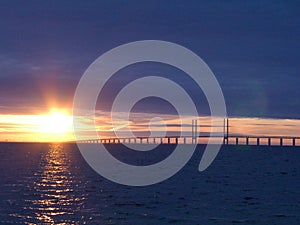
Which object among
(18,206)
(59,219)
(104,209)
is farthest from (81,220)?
(18,206)

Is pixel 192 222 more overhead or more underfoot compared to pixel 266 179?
more underfoot

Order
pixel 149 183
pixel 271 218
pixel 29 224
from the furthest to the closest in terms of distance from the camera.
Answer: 1. pixel 149 183
2. pixel 271 218
3. pixel 29 224

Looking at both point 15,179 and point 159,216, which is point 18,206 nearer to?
point 159,216

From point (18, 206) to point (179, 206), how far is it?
13.7 metres

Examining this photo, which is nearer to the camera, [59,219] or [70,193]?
[59,219]

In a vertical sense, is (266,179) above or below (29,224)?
above

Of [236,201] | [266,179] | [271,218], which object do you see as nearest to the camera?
[271,218]

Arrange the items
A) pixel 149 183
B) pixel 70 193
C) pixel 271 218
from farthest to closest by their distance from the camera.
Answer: pixel 149 183 → pixel 70 193 → pixel 271 218

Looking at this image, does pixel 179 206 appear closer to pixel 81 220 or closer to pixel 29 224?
pixel 81 220

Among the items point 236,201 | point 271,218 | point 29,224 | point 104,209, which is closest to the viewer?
point 29,224

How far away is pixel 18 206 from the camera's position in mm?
49281

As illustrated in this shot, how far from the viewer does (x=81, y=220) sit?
4262 cm

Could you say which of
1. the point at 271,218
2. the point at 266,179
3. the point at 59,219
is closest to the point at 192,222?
the point at 271,218

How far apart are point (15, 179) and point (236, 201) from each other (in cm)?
3333
